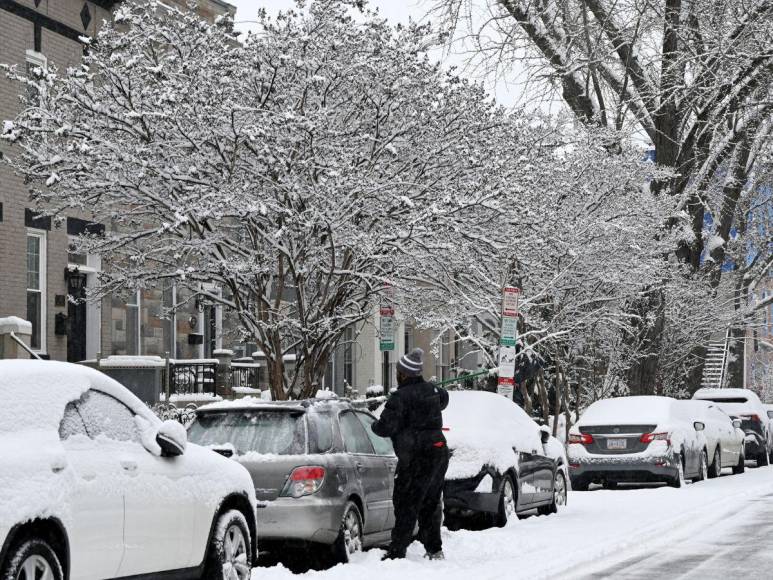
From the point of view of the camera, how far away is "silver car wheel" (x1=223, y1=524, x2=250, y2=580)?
9.98m

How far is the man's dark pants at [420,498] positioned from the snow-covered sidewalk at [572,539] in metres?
0.24

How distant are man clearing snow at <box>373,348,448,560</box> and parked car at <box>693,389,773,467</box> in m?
20.7

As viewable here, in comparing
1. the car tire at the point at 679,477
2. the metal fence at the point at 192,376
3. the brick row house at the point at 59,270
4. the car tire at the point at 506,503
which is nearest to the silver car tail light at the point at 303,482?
the car tire at the point at 506,503

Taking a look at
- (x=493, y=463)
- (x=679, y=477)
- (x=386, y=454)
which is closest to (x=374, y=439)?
(x=386, y=454)

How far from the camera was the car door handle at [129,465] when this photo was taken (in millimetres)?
8609

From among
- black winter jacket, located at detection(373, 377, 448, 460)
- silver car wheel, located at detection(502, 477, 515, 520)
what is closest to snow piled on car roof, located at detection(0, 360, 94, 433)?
black winter jacket, located at detection(373, 377, 448, 460)

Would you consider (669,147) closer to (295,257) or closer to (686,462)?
(686,462)

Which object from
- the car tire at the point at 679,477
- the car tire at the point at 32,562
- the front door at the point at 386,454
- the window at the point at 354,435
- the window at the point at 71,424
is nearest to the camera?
the car tire at the point at 32,562

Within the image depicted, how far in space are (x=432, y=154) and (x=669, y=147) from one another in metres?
16.2

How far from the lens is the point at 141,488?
28.7 feet

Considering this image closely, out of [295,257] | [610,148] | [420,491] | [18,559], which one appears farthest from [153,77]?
[610,148]

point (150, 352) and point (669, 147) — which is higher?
point (669, 147)

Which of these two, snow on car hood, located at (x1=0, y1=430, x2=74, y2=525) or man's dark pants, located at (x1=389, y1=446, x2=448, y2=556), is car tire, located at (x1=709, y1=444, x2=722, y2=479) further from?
snow on car hood, located at (x1=0, y1=430, x2=74, y2=525)

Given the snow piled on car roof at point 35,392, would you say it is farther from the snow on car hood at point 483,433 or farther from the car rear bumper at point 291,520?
Result: the snow on car hood at point 483,433
